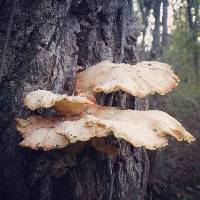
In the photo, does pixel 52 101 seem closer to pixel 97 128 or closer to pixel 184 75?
pixel 97 128

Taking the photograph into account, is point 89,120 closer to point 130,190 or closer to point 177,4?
point 130,190

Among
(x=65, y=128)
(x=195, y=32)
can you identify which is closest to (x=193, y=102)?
(x=195, y=32)

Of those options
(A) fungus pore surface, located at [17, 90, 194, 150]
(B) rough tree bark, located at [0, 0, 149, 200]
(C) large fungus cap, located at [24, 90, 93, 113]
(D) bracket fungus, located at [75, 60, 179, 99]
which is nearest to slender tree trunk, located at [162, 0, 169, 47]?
(B) rough tree bark, located at [0, 0, 149, 200]

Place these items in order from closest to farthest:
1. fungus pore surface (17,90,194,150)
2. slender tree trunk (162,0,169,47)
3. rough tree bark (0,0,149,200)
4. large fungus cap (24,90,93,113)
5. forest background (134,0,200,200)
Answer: fungus pore surface (17,90,194,150)
large fungus cap (24,90,93,113)
rough tree bark (0,0,149,200)
forest background (134,0,200,200)
slender tree trunk (162,0,169,47)

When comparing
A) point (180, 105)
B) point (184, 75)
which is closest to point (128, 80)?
point (180, 105)

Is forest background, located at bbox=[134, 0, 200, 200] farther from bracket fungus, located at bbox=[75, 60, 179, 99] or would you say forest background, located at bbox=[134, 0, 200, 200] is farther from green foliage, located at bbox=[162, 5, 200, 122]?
bracket fungus, located at bbox=[75, 60, 179, 99]

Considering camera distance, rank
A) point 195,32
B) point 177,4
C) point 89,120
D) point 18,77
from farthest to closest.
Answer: point 177,4, point 195,32, point 18,77, point 89,120
